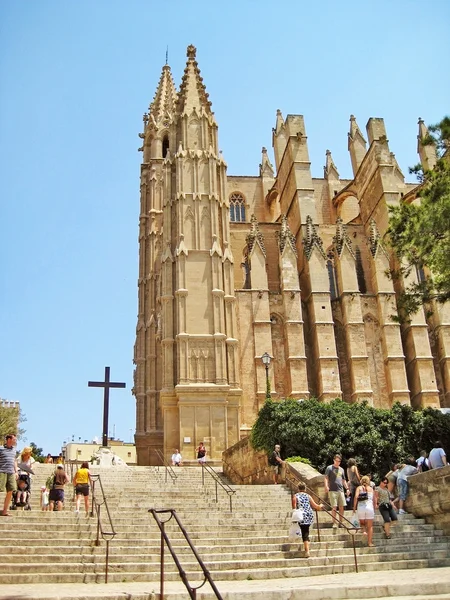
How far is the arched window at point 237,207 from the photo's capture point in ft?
146

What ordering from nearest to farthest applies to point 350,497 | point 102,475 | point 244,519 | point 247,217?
1. point 244,519
2. point 350,497
3. point 102,475
4. point 247,217

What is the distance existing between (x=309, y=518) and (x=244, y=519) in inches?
80.4

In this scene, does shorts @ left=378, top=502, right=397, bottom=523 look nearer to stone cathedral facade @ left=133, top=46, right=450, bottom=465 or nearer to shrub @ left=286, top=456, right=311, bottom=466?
shrub @ left=286, top=456, right=311, bottom=466

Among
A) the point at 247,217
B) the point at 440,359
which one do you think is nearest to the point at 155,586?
the point at 440,359

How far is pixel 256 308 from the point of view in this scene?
31.0 metres

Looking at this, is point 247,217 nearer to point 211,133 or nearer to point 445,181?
point 211,133

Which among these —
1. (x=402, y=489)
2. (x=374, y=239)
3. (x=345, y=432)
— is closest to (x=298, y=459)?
(x=345, y=432)

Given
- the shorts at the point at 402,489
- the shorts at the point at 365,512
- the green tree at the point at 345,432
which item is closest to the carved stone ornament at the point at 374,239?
the green tree at the point at 345,432

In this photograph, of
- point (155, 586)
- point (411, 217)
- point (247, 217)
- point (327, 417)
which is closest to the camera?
point (155, 586)

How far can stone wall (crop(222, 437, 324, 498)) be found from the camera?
54.2 feet

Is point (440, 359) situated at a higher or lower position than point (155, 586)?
higher

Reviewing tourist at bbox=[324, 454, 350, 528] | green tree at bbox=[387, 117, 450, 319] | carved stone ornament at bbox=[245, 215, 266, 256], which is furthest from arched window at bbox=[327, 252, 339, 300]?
tourist at bbox=[324, 454, 350, 528]

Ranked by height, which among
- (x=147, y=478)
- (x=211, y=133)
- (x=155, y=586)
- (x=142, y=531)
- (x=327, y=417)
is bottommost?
(x=155, y=586)

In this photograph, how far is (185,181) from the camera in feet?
101
